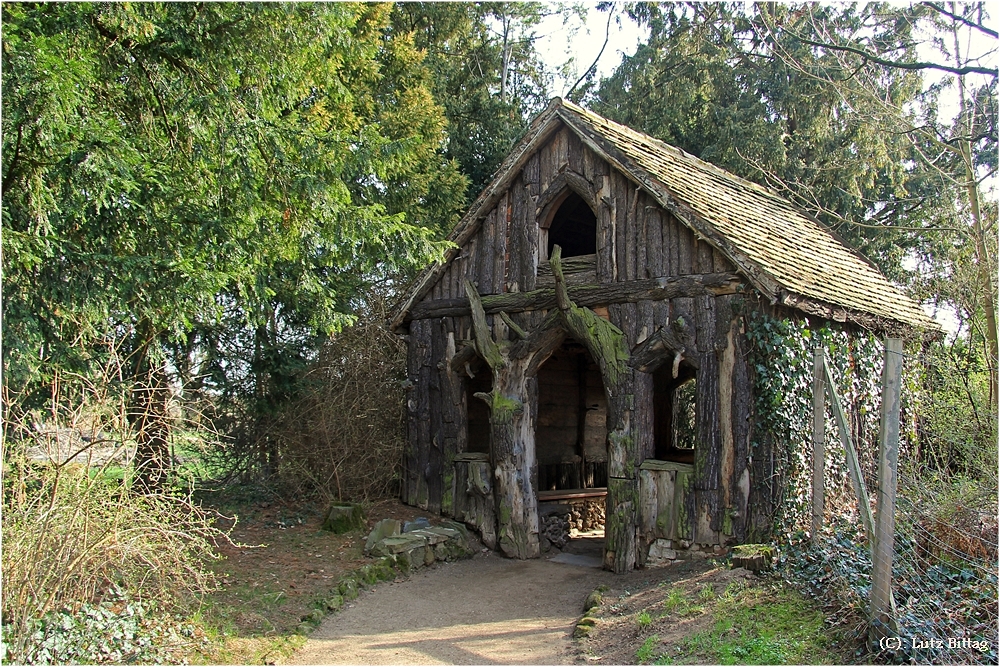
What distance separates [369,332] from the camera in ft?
45.3

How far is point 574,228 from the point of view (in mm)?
13578

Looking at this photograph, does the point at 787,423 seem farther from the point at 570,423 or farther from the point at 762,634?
the point at 570,423

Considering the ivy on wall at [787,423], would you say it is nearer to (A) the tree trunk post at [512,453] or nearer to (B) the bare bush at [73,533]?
(A) the tree trunk post at [512,453]

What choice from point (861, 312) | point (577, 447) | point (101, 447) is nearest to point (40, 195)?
point (101, 447)

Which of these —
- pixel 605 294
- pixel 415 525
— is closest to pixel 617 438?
pixel 605 294

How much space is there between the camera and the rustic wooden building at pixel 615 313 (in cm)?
889

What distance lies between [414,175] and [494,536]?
8.22m

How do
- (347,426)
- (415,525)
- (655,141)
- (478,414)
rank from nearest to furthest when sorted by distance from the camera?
(415,525) → (347,426) → (655,141) → (478,414)

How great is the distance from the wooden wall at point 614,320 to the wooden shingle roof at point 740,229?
9.9 inches

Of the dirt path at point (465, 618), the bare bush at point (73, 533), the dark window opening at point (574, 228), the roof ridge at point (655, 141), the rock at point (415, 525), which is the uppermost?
the roof ridge at point (655, 141)

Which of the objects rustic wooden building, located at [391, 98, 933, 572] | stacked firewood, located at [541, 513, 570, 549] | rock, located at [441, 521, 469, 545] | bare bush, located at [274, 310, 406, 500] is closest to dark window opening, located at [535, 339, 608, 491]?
rustic wooden building, located at [391, 98, 933, 572]

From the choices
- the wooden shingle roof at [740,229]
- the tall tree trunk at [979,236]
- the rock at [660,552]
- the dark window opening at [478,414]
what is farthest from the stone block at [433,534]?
the tall tree trunk at [979,236]

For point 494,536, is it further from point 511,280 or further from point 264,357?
point 264,357

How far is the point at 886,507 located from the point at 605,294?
5.06m
